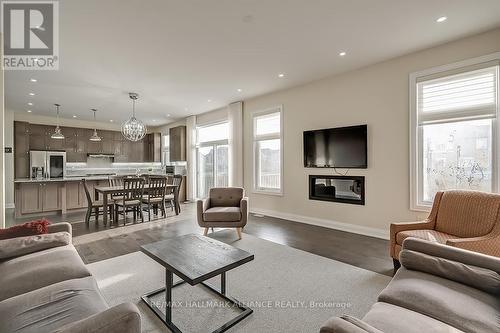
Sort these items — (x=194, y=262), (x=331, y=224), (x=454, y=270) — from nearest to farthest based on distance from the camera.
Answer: (x=454, y=270), (x=194, y=262), (x=331, y=224)

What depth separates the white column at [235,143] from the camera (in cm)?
620

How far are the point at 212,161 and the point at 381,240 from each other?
5.26m

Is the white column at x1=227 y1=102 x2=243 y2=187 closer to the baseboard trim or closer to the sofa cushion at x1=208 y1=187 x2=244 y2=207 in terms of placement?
the baseboard trim

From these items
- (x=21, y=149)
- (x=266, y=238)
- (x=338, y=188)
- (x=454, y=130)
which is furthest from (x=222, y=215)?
(x=21, y=149)

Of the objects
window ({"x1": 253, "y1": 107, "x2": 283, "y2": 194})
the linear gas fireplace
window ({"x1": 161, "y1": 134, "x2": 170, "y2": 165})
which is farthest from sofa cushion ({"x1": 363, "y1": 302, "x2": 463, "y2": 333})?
window ({"x1": 161, "y1": 134, "x2": 170, "y2": 165})

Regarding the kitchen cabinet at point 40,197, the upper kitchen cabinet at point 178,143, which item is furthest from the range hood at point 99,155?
the kitchen cabinet at point 40,197

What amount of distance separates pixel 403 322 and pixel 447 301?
37 cm

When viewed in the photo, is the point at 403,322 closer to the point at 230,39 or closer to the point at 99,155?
the point at 230,39

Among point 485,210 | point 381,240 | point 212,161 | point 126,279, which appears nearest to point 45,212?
point 212,161

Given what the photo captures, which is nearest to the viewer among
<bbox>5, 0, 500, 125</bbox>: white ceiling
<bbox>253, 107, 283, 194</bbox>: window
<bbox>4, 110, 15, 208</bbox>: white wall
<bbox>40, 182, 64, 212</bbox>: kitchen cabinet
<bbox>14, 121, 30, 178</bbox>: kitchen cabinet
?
<bbox>5, 0, 500, 125</bbox>: white ceiling

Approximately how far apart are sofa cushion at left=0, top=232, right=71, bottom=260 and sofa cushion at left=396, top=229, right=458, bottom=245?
11.2 feet

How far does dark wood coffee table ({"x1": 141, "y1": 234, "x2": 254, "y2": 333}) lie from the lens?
1.77 m

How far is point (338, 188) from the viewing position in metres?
4.50

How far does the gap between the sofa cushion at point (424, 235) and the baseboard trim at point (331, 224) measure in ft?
4.27
